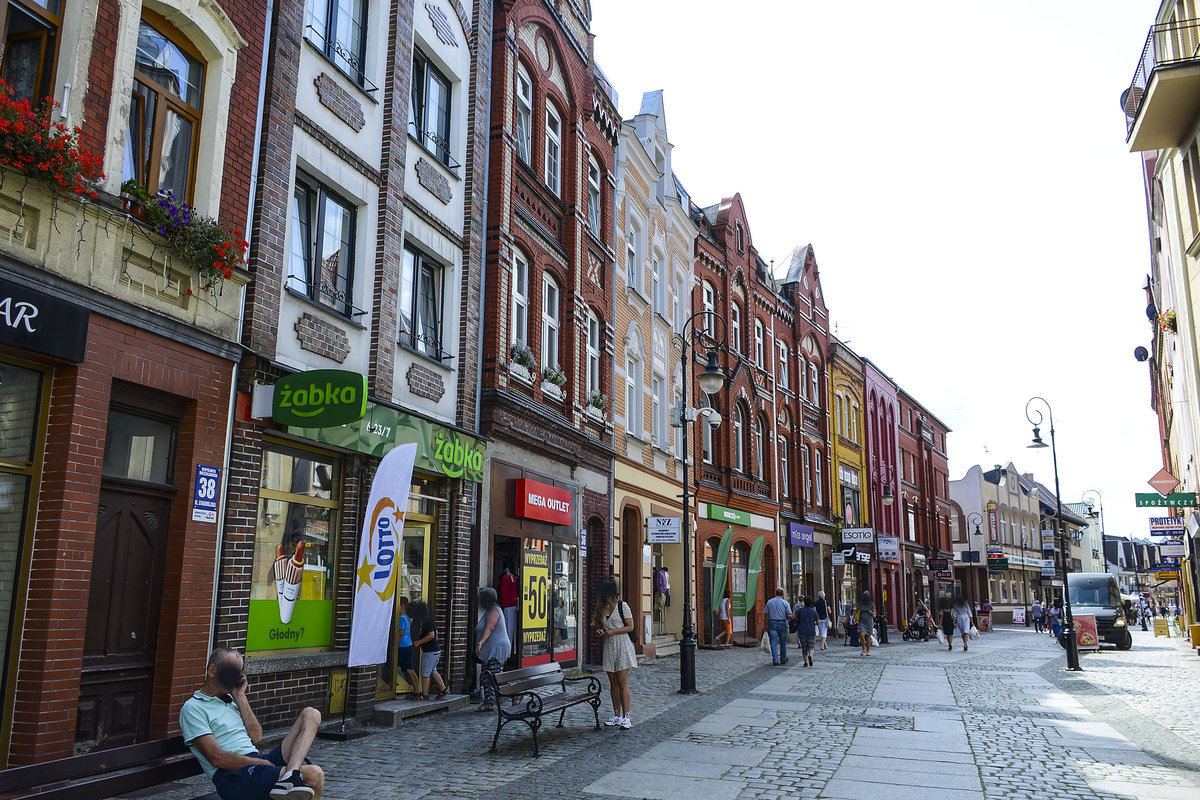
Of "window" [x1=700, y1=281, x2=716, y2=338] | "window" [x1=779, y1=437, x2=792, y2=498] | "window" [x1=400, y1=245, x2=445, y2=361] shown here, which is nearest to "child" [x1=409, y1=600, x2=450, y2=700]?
"window" [x1=400, y1=245, x2=445, y2=361]

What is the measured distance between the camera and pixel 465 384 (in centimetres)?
1461

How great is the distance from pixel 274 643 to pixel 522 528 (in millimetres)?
6342

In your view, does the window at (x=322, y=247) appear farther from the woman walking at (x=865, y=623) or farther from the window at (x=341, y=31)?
the woman walking at (x=865, y=623)

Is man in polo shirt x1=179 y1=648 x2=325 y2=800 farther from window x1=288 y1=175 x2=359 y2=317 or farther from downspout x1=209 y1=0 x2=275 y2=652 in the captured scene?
window x1=288 y1=175 x2=359 y2=317

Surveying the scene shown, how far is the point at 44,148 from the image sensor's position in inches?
277

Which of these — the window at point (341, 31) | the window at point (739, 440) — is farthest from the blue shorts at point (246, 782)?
the window at point (739, 440)

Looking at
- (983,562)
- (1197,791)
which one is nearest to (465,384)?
(1197,791)

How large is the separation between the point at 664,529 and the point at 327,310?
1205cm

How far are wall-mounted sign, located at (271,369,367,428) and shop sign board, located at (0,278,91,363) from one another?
2356mm

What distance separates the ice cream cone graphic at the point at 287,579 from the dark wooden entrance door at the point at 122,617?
1.91 metres

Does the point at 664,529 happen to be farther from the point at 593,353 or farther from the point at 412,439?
the point at 412,439

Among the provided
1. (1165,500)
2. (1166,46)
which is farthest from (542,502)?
(1165,500)

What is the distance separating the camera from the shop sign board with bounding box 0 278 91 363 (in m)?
6.86

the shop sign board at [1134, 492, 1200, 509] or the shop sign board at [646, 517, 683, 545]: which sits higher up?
the shop sign board at [1134, 492, 1200, 509]
